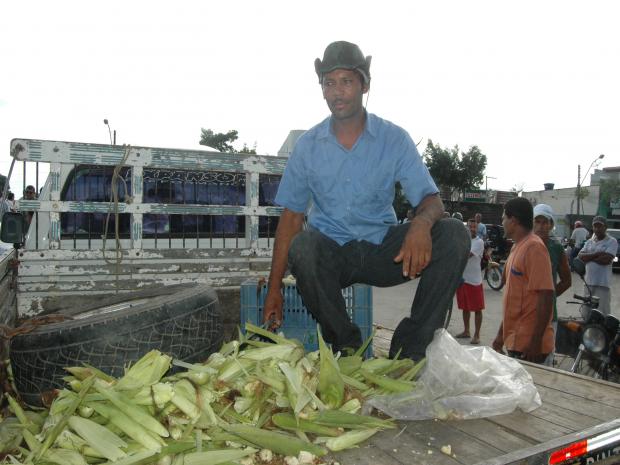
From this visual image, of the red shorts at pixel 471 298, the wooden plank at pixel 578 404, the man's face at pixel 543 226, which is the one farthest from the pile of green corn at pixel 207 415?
the red shorts at pixel 471 298

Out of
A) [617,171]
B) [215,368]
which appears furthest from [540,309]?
[617,171]

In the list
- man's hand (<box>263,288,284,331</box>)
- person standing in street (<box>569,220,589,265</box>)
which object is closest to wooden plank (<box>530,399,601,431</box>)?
man's hand (<box>263,288,284,331</box>)

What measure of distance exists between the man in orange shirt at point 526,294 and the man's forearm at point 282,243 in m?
2.02

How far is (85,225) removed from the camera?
438 centimetres

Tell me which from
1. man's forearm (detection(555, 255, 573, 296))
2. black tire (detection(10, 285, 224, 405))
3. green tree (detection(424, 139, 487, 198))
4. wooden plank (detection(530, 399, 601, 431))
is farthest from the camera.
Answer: green tree (detection(424, 139, 487, 198))

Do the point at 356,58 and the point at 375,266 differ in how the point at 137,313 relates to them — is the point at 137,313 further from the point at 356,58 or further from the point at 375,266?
the point at 356,58

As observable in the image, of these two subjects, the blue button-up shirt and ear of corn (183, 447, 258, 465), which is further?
the blue button-up shirt

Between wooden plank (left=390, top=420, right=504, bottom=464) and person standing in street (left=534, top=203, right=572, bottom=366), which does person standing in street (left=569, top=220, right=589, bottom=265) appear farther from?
wooden plank (left=390, top=420, right=504, bottom=464)

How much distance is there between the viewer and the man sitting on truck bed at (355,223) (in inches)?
107

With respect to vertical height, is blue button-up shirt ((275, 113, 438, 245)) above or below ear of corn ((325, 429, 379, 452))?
above

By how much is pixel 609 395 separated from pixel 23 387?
2689 mm

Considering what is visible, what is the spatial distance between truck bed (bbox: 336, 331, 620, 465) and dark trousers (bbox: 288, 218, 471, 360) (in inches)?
24.8

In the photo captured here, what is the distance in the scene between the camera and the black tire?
2.31m

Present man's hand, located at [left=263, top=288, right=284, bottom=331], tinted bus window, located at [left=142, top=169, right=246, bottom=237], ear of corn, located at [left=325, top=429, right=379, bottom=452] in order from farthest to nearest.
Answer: tinted bus window, located at [left=142, top=169, right=246, bottom=237]
man's hand, located at [left=263, top=288, right=284, bottom=331]
ear of corn, located at [left=325, top=429, right=379, bottom=452]
